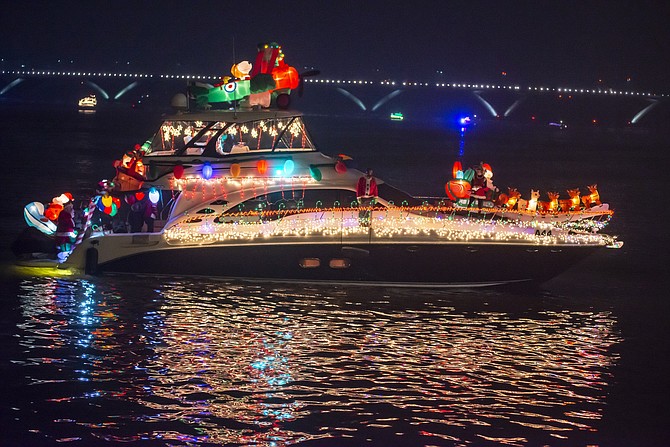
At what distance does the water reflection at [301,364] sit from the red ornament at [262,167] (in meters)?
2.33

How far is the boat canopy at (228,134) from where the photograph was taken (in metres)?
20.8

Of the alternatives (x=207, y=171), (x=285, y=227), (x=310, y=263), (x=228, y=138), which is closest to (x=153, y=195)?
(x=207, y=171)

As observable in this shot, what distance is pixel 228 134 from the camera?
20812 mm

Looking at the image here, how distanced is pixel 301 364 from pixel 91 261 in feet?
20.4

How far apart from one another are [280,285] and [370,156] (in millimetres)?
61633

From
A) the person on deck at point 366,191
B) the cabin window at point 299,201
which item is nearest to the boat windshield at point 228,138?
the cabin window at point 299,201

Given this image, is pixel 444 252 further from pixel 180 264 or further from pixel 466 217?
pixel 180 264

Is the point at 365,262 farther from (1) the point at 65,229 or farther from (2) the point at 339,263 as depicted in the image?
(1) the point at 65,229

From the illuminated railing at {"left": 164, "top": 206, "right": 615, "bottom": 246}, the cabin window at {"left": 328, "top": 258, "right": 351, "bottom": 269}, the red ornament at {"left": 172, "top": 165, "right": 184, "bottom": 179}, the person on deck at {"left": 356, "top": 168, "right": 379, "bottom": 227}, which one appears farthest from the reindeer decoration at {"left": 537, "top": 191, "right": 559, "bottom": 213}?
the red ornament at {"left": 172, "top": 165, "right": 184, "bottom": 179}

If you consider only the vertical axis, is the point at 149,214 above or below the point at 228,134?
below

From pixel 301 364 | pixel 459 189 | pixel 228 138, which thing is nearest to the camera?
pixel 301 364

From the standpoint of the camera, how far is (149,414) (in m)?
13.2

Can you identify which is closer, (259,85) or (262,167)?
(262,167)

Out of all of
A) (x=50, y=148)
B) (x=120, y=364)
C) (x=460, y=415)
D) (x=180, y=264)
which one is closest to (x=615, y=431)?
(x=460, y=415)
